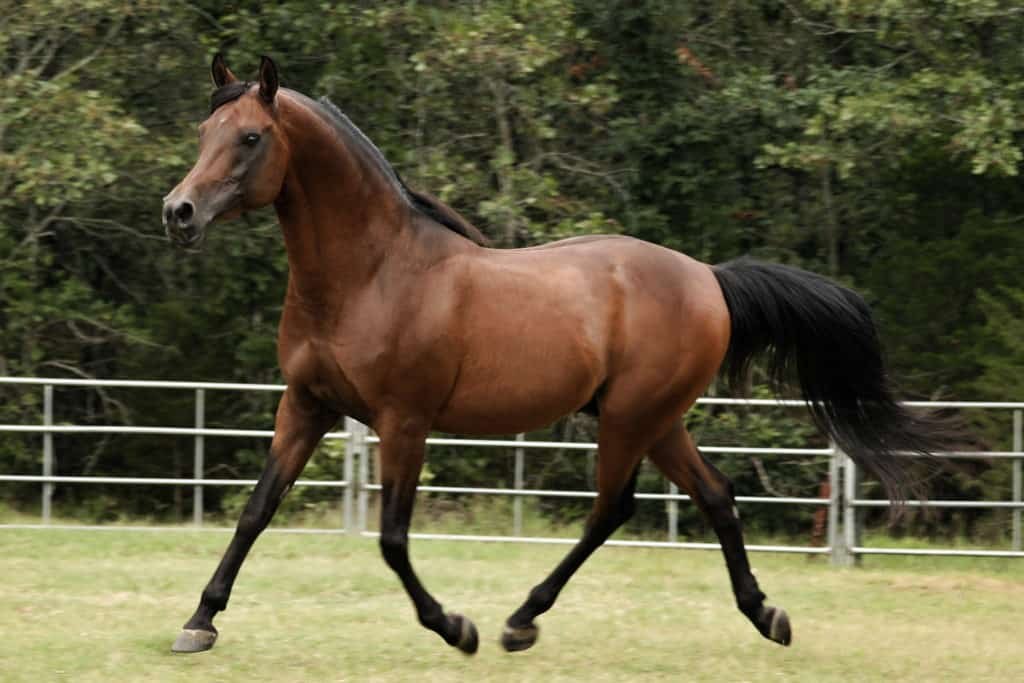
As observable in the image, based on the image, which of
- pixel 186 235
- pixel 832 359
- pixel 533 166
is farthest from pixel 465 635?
pixel 533 166

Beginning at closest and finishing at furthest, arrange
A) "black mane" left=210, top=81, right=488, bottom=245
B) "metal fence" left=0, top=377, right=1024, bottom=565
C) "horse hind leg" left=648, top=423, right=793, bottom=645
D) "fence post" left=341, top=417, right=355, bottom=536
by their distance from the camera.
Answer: "black mane" left=210, top=81, right=488, bottom=245 < "horse hind leg" left=648, top=423, right=793, bottom=645 < "metal fence" left=0, top=377, right=1024, bottom=565 < "fence post" left=341, top=417, right=355, bottom=536

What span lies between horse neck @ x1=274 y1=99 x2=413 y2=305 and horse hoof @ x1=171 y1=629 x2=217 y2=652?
1.30 metres

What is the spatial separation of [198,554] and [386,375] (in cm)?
383

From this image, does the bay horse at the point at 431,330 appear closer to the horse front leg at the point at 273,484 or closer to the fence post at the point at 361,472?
the horse front leg at the point at 273,484

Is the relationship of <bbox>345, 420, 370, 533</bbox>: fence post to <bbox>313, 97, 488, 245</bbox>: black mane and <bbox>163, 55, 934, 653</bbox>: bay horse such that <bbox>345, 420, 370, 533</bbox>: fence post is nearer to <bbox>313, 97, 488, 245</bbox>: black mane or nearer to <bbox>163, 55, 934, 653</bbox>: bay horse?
<bbox>163, 55, 934, 653</bbox>: bay horse

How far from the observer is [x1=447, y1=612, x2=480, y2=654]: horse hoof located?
582 cm

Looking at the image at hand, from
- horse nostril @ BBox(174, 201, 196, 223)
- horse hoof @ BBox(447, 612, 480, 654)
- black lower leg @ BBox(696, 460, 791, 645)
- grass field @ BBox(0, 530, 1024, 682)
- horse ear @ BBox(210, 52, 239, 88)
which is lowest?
grass field @ BBox(0, 530, 1024, 682)

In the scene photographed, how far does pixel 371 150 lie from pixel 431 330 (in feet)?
2.40

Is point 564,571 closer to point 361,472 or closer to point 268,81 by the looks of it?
point 268,81

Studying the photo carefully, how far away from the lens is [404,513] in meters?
5.81

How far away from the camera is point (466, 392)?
5930 millimetres

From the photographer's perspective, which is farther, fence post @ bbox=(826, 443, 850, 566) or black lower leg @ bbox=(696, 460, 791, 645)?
fence post @ bbox=(826, 443, 850, 566)

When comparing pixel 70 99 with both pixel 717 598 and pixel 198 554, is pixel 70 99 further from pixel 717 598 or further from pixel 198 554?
pixel 717 598

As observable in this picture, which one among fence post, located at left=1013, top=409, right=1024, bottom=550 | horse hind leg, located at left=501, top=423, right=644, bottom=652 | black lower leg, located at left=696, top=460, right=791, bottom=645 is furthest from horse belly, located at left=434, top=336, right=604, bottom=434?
fence post, located at left=1013, top=409, right=1024, bottom=550
